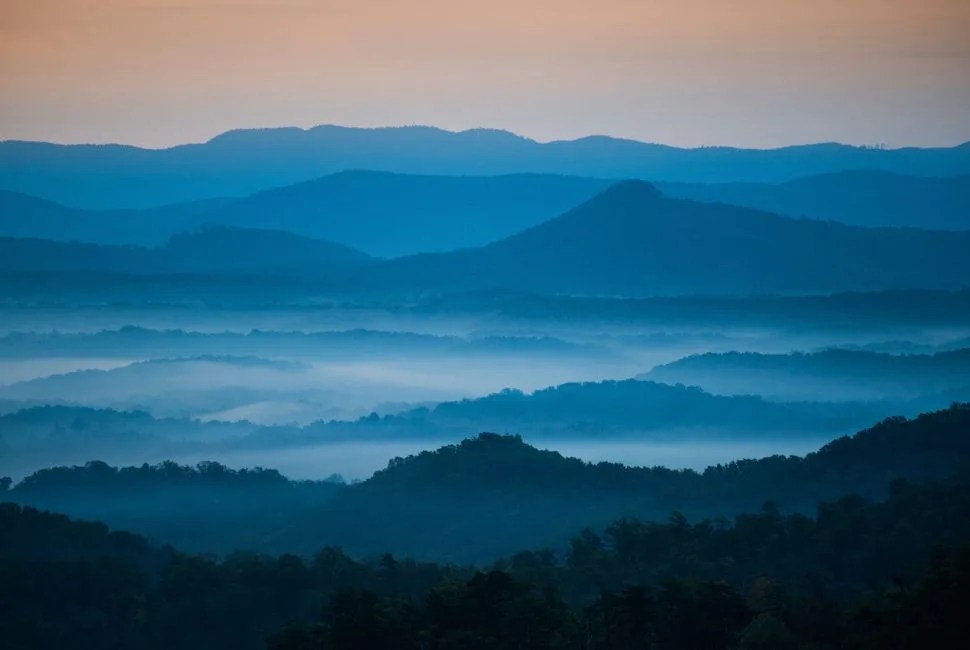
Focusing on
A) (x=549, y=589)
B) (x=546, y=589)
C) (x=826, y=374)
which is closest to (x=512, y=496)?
(x=546, y=589)

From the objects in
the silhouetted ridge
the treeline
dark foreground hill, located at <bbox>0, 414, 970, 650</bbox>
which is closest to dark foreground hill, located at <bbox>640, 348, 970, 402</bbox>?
the silhouetted ridge

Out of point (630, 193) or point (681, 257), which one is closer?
point (630, 193)

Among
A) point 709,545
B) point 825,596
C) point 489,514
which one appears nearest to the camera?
point 825,596

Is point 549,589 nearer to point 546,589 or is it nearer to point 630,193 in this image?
point 546,589

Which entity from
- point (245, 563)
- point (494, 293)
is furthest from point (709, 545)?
point (494, 293)

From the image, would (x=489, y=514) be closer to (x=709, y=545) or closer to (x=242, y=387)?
(x=709, y=545)
